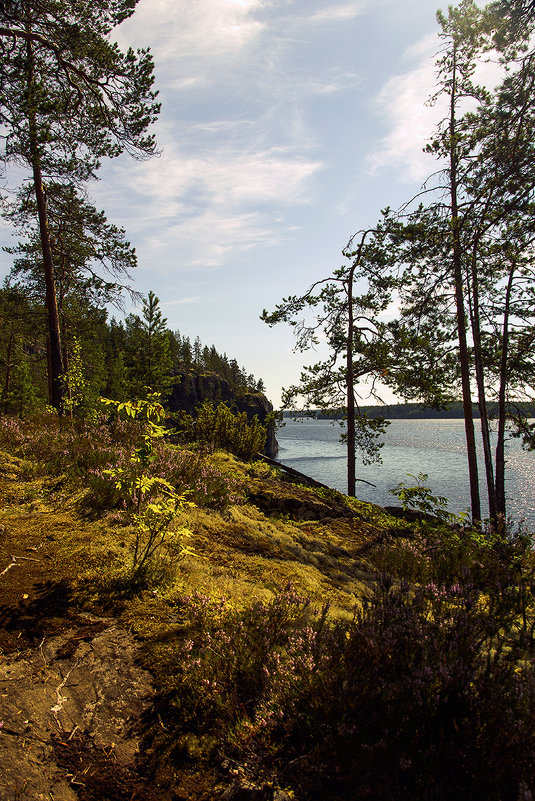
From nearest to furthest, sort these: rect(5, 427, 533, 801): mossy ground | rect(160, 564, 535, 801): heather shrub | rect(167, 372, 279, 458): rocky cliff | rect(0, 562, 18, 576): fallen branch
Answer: rect(160, 564, 535, 801): heather shrub, rect(5, 427, 533, 801): mossy ground, rect(0, 562, 18, 576): fallen branch, rect(167, 372, 279, 458): rocky cliff

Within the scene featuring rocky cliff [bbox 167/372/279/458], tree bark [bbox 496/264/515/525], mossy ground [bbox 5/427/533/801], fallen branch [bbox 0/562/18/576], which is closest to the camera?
mossy ground [bbox 5/427/533/801]

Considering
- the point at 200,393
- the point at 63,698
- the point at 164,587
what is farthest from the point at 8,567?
the point at 200,393

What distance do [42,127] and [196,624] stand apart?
9.28m

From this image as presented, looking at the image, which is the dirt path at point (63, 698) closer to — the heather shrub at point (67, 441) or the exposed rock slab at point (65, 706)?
the exposed rock slab at point (65, 706)

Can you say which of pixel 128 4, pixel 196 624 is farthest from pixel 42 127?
pixel 196 624

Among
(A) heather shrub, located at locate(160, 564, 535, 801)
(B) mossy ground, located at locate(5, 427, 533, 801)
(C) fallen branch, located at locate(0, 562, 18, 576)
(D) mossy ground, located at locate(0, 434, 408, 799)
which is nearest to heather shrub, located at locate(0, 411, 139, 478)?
(B) mossy ground, located at locate(5, 427, 533, 801)

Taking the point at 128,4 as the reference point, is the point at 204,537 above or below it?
below

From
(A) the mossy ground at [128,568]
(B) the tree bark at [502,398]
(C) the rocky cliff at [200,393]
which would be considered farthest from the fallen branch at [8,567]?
(C) the rocky cliff at [200,393]

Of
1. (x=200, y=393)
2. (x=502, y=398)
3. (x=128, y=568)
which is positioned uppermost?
(x=200, y=393)

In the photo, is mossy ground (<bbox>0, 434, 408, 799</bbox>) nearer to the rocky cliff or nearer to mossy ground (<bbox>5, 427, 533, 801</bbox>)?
mossy ground (<bbox>5, 427, 533, 801</bbox>)

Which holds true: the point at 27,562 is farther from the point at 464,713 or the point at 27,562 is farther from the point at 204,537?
the point at 464,713

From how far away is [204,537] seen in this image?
17.0ft

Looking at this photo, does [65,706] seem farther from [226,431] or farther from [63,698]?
[226,431]

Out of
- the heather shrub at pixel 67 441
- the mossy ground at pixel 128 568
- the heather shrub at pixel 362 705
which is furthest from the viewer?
the heather shrub at pixel 67 441
